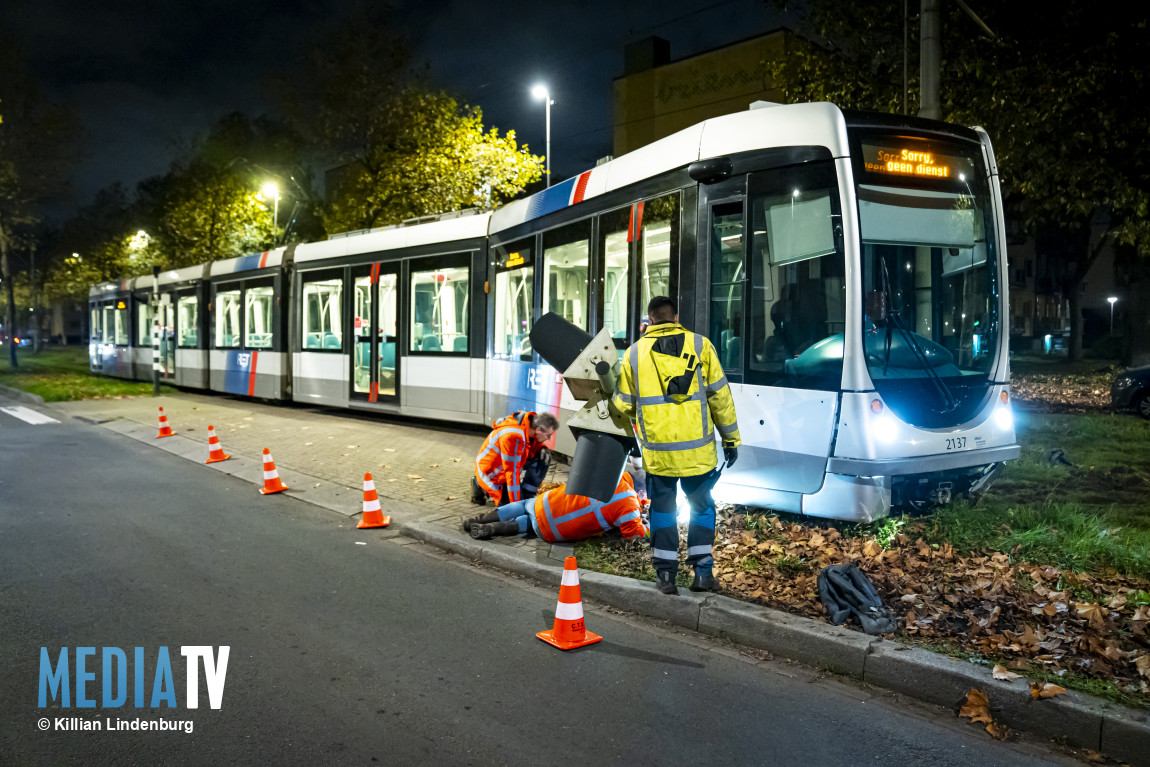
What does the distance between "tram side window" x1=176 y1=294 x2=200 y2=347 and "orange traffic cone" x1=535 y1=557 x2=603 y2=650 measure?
20.1 meters

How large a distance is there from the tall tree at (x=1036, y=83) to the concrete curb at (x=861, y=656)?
9.69 metres

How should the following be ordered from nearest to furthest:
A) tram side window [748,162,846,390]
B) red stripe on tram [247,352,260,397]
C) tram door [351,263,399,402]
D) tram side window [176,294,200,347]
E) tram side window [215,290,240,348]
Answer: tram side window [748,162,846,390], tram door [351,263,399,402], red stripe on tram [247,352,260,397], tram side window [215,290,240,348], tram side window [176,294,200,347]

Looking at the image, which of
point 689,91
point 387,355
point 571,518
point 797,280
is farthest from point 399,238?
point 689,91

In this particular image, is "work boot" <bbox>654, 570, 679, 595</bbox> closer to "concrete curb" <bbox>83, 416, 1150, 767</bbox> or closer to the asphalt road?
"concrete curb" <bbox>83, 416, 1150, 767</bbox>

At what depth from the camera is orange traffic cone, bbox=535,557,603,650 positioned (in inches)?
186

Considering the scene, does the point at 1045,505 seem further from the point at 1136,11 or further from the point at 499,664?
the point at 1136,11

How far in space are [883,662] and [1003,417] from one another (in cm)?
357

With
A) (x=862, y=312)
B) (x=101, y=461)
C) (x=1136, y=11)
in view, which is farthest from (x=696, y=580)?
(x=1136, y=11)

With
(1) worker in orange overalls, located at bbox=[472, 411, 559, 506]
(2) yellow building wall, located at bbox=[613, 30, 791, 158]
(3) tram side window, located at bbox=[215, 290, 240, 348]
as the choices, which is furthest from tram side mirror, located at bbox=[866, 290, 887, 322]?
(2) yellow building wall, located at bbox=[613, 30, 791, 158]

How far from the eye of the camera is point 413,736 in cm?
365

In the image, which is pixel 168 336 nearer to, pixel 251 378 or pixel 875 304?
pixel 251 378

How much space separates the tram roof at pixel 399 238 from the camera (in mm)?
13312

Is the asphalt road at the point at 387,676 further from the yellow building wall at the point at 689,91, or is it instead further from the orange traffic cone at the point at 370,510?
the yellow building wall at the point at 689,91

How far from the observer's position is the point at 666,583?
5.38 metres
